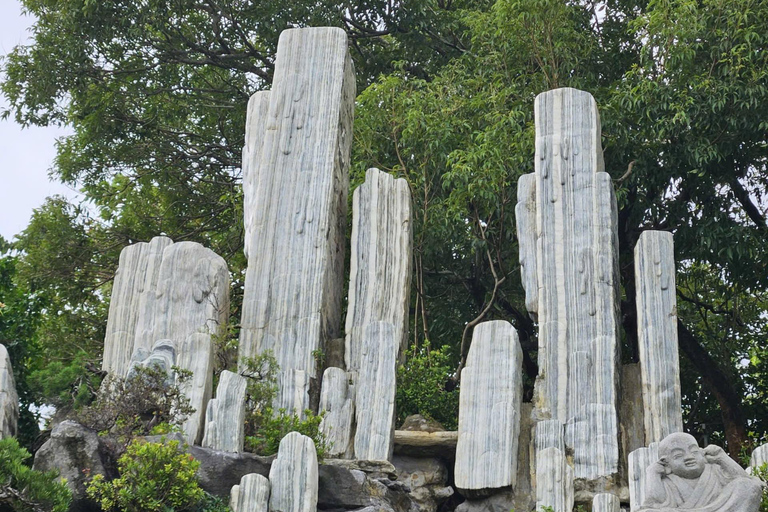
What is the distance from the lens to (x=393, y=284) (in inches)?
543

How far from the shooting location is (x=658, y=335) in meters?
12.9

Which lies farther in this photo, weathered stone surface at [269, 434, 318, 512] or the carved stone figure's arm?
weathered stone surface at [269, 434, 318, 512]

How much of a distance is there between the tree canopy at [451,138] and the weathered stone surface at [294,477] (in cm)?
294

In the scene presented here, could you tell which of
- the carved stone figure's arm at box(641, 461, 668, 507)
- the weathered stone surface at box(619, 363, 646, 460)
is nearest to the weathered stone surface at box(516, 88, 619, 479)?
the weathered stone surface at box(619, 363, 646, 460)

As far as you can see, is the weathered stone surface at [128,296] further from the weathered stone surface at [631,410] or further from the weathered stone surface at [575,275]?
the weathered stone surface at [631,410]

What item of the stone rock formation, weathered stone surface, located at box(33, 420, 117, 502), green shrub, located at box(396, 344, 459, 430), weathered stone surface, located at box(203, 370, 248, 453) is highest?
the stone rock formation

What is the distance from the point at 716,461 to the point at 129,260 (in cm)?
672

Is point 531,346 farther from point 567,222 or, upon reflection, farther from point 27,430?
point 27,430

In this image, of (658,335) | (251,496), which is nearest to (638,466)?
Answer: (658,335)

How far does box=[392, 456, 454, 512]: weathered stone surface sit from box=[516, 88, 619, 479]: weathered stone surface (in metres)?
1.09

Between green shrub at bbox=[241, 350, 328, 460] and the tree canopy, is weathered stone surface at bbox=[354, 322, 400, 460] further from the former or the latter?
the tree canopy

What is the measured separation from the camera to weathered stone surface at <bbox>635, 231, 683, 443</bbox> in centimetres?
1259

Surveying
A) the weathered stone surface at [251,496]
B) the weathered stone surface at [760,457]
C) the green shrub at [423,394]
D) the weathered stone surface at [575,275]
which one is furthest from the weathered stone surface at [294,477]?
the weathered stone surface at [760,457]

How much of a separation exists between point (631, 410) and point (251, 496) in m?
3.76
